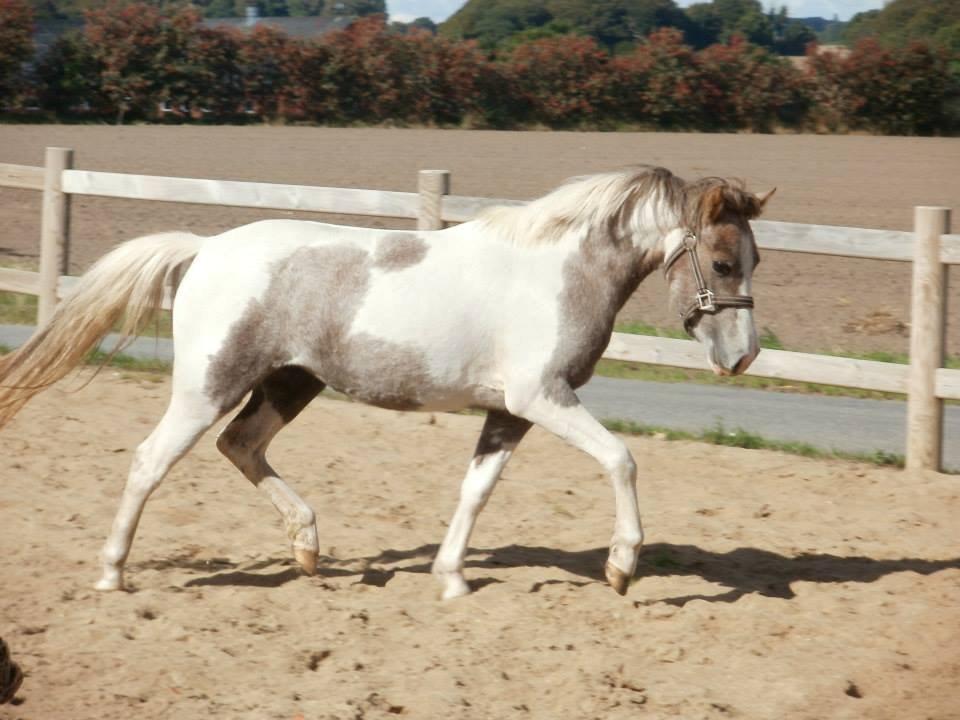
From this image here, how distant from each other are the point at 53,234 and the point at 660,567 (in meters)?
5.85

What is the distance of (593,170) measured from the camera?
25734mm

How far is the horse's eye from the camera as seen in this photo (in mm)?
4836

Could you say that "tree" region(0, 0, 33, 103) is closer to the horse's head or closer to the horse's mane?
the horse's mane

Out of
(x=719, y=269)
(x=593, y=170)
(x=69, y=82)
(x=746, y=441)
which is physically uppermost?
(x=69, y=82)

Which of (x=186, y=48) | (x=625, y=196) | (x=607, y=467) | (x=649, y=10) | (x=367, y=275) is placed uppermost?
(x=649, y=10)

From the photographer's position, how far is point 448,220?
8.24 m

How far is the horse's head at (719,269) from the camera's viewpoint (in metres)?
4.83

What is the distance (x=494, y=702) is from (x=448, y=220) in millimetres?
4696

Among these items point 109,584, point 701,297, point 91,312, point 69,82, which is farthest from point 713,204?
point 69,82

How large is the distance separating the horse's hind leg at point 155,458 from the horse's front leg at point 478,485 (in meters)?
1.05

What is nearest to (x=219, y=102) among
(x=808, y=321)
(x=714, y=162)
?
(x=714, y=162)

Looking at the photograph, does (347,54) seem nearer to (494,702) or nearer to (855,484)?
(855,484)

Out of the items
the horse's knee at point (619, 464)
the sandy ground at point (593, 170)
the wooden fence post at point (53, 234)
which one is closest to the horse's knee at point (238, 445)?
the horse's knee at point (619, 464)

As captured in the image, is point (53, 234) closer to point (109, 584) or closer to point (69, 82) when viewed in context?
point (109, 584)
